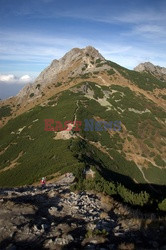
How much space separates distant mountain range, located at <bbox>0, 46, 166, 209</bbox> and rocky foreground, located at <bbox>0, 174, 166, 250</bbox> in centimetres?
398

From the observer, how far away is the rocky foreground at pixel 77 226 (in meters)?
11.5

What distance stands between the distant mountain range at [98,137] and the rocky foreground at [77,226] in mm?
3981

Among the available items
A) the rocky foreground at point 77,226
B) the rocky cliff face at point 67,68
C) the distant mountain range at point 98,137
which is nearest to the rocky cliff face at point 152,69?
the rocky cliff face at point 67,68

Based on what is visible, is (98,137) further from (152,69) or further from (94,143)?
(152,69)

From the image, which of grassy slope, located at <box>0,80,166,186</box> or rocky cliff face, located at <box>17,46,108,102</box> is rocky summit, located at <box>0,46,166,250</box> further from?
rocky cliff face, located at <box>17,46,108,102</box>

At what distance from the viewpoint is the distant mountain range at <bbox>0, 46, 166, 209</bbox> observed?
41.1 m

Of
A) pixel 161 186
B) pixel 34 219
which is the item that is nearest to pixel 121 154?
pixel 161 186

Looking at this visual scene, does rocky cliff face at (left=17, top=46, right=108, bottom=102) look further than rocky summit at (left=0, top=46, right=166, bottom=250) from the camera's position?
Yes

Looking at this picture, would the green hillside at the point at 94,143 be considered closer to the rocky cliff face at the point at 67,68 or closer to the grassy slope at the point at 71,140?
the grassy slope at the point at 71,140

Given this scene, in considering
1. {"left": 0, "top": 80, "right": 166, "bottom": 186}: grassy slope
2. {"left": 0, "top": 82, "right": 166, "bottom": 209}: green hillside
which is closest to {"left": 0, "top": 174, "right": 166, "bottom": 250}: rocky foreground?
{"left": 0, "top": 82, "right": 166, "bottom": 209}: green hillside

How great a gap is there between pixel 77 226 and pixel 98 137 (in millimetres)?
45620

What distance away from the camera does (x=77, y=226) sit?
14000 millimetres

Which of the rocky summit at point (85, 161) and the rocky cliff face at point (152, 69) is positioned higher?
the rocky cliff face at point (152, 69)

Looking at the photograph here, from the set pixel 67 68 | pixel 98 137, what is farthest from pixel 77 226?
pixel 67 68
